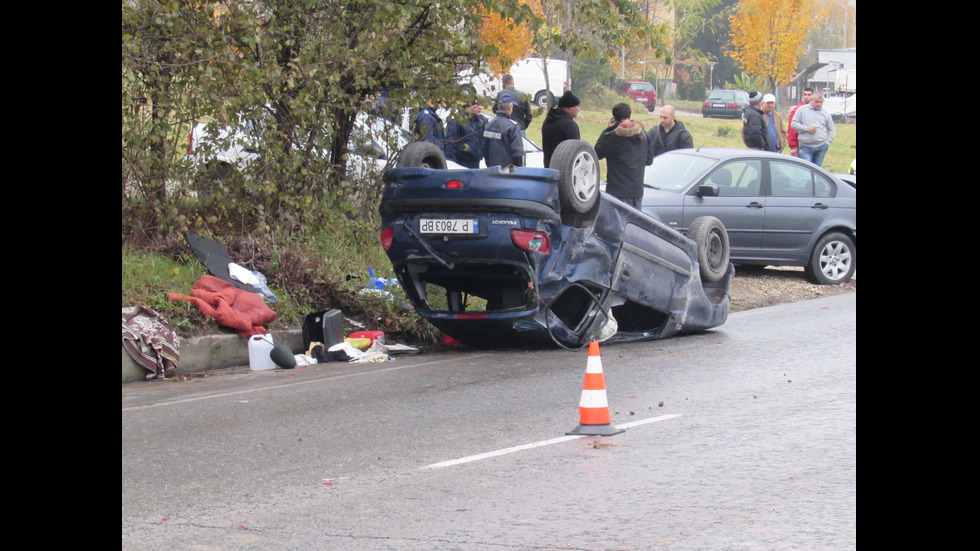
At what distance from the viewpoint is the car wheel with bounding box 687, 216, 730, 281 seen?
1073 cm

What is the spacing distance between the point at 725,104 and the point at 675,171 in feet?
132

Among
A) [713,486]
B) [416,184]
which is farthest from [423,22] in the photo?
[713,486]

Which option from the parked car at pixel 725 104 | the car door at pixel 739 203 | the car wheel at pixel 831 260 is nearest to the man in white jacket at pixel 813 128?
the car wheel at pixel 831 260

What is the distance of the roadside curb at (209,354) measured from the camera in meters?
9.11

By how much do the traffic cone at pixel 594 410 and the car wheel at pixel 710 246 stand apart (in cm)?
448

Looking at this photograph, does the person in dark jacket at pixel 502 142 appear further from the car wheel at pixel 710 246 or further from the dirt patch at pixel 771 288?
the car wheel at pixel 710 246

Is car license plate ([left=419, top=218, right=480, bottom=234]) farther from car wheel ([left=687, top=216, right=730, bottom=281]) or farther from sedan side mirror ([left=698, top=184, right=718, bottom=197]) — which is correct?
sedan side mirror ([left=698, top=184, right=718, bottom=197])

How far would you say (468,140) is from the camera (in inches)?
545

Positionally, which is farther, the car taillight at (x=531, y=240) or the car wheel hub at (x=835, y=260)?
the car wheel hub at (x=835, y=260)

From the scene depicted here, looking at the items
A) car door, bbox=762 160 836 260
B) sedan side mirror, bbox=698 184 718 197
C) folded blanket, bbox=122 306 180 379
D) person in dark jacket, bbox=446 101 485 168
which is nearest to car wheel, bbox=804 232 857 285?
car door, bbox=762 160 836 260

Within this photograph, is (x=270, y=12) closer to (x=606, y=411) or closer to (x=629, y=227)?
(x=629, y=227)
